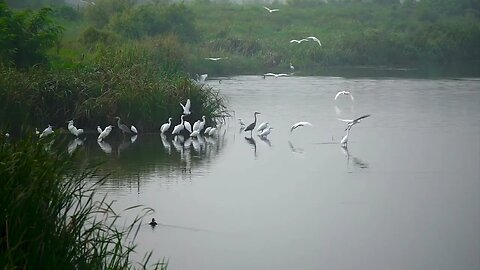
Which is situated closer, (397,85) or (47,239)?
(47,239)

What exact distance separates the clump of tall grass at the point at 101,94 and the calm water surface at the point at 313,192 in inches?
20.8

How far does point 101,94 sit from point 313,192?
4.61 m

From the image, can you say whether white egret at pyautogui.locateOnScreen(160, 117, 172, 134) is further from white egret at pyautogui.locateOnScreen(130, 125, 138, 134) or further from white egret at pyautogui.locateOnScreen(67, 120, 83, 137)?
white egret at pyautogui.locateOnScreen(67, 120, 83, 137)

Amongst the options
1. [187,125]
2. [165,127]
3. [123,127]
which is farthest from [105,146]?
[187,125]

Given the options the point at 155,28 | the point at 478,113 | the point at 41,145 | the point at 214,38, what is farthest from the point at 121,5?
the point at 41,145

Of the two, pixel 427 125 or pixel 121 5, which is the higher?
pixel 121 5

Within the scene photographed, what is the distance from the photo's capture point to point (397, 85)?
2744 centimetres

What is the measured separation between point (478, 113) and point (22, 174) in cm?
1617

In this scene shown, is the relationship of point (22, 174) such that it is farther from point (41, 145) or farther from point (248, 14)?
point (248, 14)

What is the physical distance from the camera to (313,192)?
1252 centimetres

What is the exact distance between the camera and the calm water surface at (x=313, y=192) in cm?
951

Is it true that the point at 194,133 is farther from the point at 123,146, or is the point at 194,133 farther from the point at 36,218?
the point at 36,218

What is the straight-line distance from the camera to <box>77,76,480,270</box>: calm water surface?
9.51m

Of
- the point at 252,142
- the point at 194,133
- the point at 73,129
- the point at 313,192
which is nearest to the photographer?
the point at 313,192
